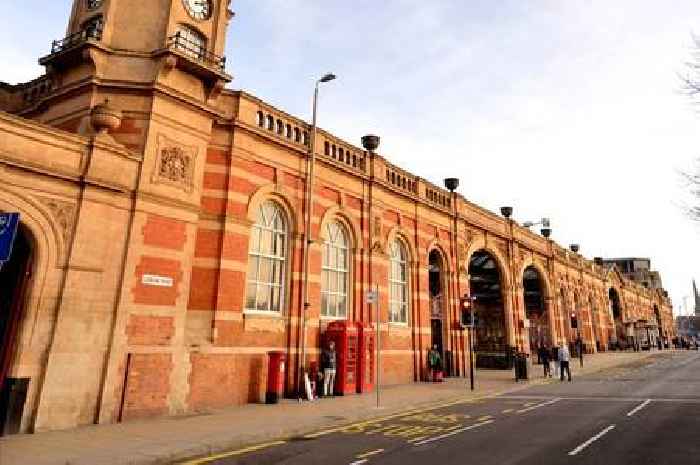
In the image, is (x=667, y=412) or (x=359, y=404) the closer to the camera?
(x=667, y=412)

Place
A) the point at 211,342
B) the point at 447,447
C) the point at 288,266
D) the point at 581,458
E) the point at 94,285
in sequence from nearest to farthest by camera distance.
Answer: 1. the point at 581,458
2. the point at 447,447
3. the point at 94,285
4. the point at 211,342
5. the point at 288,266

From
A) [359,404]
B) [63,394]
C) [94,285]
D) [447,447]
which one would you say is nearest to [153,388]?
[63,394]

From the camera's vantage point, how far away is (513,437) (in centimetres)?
952

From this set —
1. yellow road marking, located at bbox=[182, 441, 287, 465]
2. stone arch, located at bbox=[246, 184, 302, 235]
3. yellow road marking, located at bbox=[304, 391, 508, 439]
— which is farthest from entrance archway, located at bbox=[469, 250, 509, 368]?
yellow road marking, located at bbox=[182, 441, 287, 465]

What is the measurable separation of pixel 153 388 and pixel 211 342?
208cm

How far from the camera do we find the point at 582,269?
48.7 m

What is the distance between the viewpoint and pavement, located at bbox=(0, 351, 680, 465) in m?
7.96

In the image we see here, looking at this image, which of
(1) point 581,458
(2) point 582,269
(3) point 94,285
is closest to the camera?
(1) point 581,458

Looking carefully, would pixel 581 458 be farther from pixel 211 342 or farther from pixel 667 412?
pixel 211 342

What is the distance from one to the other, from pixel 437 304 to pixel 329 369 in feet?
36.5

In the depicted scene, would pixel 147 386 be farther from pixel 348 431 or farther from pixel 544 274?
pixel 544 274

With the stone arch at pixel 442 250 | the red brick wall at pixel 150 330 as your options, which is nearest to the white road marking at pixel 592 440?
the red brick wall at pixel 150 330

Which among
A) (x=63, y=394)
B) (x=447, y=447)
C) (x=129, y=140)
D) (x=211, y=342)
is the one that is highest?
(x=129, y=140)

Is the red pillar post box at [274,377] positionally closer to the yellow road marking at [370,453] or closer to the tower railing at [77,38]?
the yellow road marking at [370,453]
